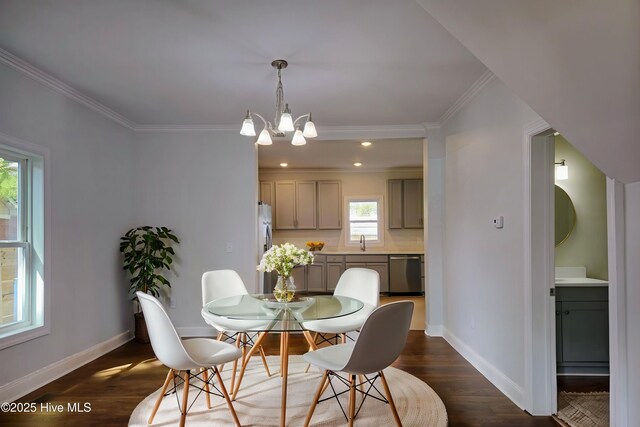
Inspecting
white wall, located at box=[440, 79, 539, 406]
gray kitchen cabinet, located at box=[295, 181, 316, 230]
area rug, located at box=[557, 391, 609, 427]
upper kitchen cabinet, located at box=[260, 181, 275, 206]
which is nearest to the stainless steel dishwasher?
gray kitchen cabinet, located at box=[295, 181, 316, 230]

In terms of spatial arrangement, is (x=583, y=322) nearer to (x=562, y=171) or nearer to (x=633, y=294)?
(x=562, y=171)

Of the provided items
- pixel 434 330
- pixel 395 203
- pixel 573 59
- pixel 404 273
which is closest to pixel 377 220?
pixel 395 203

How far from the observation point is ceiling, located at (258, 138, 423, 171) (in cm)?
557

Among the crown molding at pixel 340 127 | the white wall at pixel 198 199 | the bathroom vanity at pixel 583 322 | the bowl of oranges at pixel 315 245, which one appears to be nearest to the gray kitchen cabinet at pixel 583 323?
the bathroom vanity at pixel 583 322

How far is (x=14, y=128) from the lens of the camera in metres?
2.85

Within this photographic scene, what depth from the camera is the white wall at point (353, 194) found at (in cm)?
784

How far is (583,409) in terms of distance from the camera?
8.65 ft

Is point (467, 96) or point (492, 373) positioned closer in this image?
point (492, 373)

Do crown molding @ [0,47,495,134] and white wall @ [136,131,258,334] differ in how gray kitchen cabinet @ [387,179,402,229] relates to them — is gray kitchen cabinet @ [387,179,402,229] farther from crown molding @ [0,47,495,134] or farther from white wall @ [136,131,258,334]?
white wall @ [136,131,258,334]

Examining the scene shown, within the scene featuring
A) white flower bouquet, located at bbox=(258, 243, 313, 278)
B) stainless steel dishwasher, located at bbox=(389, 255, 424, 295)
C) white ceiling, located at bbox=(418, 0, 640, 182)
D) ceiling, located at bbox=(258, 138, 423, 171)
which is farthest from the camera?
stainless steel dishwasher, located at bbox=(389, 255, 424, 295)

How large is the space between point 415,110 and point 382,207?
13.4 ft

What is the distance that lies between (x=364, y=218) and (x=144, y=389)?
18.4ft

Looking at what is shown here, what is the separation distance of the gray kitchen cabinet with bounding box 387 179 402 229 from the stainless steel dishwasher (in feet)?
2.60

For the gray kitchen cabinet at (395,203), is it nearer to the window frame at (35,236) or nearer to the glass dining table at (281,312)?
the glass dining table at (281,312)
